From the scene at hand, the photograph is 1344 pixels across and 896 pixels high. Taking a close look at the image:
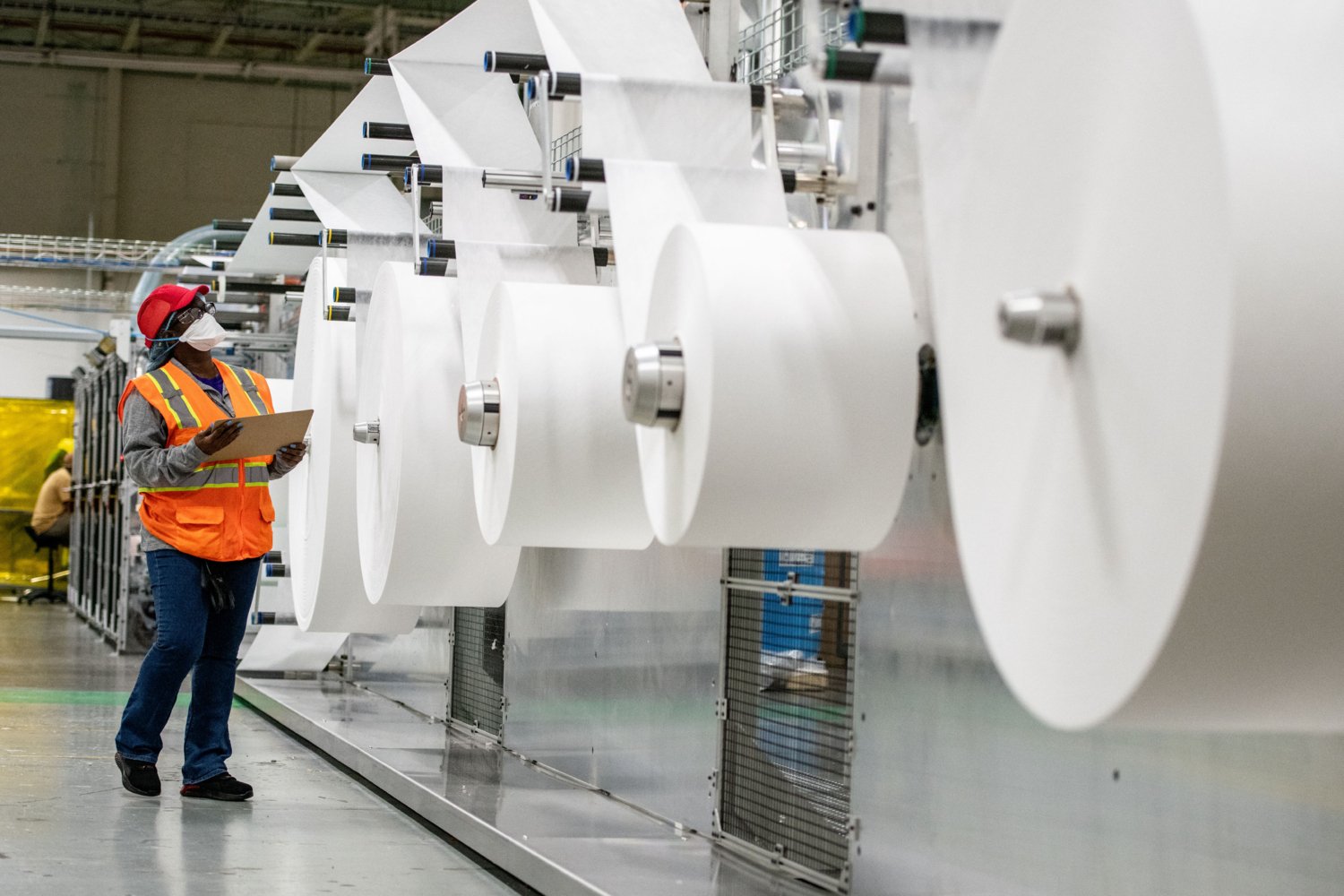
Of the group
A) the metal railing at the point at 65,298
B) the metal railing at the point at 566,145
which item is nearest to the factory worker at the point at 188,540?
the metal railing at the point at 566,145

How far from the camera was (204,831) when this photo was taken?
3.61 metres

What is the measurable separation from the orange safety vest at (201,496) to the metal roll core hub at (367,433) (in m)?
0.25

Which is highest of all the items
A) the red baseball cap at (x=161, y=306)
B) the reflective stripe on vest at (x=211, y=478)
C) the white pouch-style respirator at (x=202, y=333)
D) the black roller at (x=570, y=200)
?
the black roller at (x=570, y=200)

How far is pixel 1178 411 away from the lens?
1.17 m

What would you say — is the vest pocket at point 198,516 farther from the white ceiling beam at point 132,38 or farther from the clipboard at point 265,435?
the white ceiling beam at point 132,38

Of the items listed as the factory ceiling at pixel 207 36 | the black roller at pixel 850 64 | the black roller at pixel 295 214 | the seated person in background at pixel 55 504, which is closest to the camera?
the black roller at pixel 850 64

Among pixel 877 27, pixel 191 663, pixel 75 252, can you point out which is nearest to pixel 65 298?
pixel 75 252

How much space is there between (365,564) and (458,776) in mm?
577

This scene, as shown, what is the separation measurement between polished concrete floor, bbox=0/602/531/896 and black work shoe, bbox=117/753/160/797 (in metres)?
0.02

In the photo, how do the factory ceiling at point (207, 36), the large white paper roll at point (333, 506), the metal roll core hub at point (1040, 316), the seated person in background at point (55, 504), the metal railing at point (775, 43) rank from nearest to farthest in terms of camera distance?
the metal roll core hub at point (1040, 316), the metal railing at point (775, 43), the large white paper roll at point (333, 506), the factory ceiling at point (207, 36), the seated person in background at point (55, 504)

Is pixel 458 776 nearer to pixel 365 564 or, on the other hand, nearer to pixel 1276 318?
pixel 365 564

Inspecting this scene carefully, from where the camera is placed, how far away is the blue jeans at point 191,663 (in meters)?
3.96

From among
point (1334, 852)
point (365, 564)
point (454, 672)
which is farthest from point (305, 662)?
point (1334, 852)

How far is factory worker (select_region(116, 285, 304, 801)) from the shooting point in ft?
13.0
